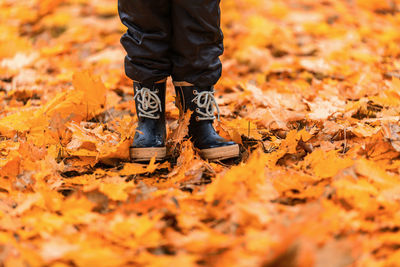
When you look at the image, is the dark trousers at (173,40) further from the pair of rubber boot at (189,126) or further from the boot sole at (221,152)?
the boot sole at (221,152)

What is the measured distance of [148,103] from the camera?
1.43 m

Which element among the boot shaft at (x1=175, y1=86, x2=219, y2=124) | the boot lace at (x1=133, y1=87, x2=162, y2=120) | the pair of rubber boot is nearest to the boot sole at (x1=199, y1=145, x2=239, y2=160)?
the pair of rubber boot

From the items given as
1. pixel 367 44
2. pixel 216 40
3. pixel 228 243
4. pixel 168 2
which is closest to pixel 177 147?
pixel 216 40

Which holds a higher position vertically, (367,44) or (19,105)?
(367,44)

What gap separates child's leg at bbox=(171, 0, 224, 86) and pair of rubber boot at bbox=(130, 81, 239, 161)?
55mm

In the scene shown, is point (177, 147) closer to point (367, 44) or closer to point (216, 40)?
point (216, 40)

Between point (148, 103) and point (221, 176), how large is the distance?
459 mm

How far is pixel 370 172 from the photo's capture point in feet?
3.41

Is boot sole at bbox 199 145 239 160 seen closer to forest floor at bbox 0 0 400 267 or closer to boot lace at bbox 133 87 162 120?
forest floor at bbox 0 0 400 267

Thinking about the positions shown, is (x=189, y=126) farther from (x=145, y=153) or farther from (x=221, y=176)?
(x=221, y=176)

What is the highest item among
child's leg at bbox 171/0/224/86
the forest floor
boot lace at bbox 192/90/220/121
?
child's leg at bbox 171/0/224/86

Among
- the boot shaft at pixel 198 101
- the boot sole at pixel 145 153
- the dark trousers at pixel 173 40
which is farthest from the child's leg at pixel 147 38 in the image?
the boot sole at pixel 145 153

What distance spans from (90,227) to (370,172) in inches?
30.5

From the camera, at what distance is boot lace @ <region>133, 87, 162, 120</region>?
142 centimetres
